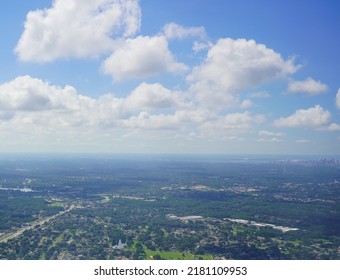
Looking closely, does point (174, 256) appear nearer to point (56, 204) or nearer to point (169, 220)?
point (169, 220)

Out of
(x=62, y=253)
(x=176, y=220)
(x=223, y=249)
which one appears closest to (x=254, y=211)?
(x=176, y=220)

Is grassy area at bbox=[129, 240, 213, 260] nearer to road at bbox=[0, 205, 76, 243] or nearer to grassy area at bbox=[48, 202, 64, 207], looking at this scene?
road at bbox=[0, 205, 76, 243]

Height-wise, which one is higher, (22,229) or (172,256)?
(172,256)

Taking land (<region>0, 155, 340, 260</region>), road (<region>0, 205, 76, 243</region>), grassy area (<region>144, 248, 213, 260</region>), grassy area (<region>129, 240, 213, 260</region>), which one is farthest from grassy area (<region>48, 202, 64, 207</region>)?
grassy area (<region>144, 248, 213, 260</region>)

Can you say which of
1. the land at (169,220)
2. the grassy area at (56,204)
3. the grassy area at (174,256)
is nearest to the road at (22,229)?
the land at (169,220)

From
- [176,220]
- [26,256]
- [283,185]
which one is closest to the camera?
[26,256]


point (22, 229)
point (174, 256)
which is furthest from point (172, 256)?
point (22, 229)

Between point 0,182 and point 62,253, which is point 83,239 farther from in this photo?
point 0,182

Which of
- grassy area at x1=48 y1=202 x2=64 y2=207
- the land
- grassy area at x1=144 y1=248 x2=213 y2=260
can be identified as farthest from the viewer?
grassy area at x1=48 y1=202 x2=64 y2=207
